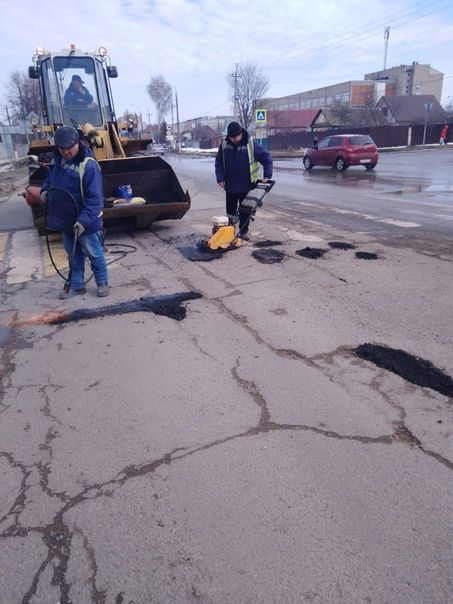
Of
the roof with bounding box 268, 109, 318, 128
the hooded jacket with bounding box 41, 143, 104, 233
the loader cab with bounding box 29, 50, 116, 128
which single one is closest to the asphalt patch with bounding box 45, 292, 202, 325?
the hooded jacket with bounding box 41, 143, 104, 233

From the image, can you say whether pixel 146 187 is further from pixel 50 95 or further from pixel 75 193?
pixel 75 193

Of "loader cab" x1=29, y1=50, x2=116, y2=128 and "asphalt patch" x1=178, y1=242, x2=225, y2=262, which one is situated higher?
"loader cab" x1=29, y1=50, x2=116, y2=128

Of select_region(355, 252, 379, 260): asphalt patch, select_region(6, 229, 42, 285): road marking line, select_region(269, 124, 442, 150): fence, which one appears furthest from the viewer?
select_region(269, 124, 442, 150): fence

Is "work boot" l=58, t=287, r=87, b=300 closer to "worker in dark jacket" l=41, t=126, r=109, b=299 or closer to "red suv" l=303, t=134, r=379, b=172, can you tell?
"worker in dark jacket" l=41, t=126, r=109, b=299

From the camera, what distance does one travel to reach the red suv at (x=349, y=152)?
65.5 ft

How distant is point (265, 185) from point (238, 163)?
24.0 inches

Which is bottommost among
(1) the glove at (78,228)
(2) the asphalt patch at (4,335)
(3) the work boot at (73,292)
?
(2) the asphalt patch at (4,335)

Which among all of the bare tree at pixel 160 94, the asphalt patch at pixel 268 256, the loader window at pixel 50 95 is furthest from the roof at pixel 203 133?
the asphalt patch at pixel 268 256

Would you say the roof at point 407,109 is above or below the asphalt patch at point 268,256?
above

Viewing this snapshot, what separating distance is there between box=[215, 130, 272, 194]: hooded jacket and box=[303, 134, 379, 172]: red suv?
14.3 m

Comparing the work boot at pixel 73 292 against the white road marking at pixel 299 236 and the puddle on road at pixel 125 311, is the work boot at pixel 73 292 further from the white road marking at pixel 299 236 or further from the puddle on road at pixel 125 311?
the white road marking at pixel 299 236

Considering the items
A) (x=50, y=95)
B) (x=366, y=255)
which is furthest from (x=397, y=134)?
(x=366, y=255)

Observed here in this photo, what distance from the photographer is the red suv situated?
65.5 ft

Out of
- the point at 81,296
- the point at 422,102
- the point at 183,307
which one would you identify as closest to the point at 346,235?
the point at 183,307
